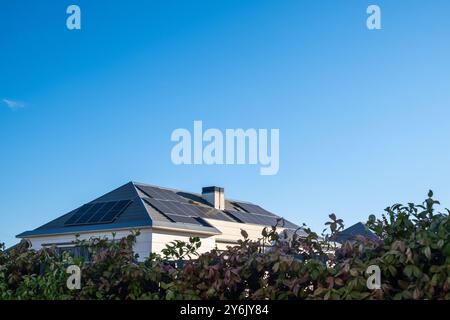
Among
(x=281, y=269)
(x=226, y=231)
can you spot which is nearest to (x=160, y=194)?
(x=226, y=231)

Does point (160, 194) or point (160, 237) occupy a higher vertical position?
point (160, 194)

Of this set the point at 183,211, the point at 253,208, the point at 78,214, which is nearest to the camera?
the point at 183,211

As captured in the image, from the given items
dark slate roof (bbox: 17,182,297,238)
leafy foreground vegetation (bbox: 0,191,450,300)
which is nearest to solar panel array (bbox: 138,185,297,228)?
dark slate roof (bbox: 17,182,297,238)

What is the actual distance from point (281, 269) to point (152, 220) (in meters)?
14.5

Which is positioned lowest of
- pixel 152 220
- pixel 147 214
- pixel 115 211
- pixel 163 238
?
pixel 163 238

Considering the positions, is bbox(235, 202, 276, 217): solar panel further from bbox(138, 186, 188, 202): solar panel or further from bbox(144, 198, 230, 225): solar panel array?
bbox(138, 186, 188, 202): solar panel

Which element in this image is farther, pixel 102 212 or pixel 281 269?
pixel 102 212

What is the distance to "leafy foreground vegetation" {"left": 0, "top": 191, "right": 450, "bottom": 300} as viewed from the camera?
3697 millimetres

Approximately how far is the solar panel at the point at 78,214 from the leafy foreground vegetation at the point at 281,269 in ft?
52.5

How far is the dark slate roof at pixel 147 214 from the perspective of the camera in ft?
62.0

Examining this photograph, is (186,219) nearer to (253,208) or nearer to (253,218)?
(253,218)

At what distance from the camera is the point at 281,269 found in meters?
4.15
